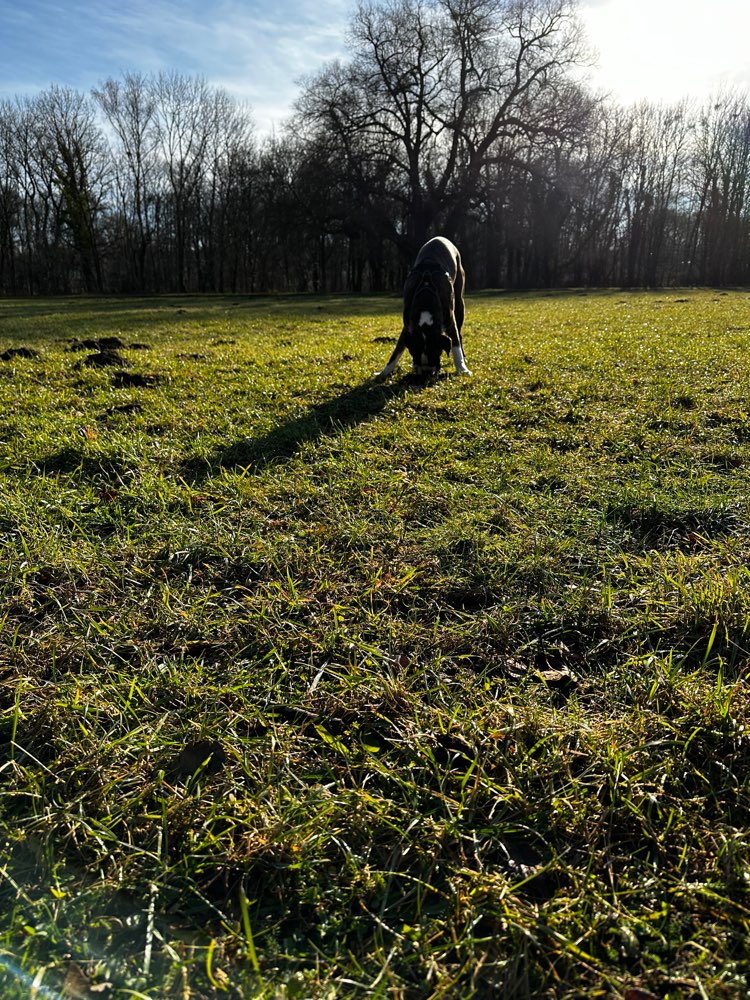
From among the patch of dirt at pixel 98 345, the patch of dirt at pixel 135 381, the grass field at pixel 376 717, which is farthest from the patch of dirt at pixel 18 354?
the grass field at pixel 376 717

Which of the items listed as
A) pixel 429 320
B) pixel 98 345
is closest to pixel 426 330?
pixel 429 320

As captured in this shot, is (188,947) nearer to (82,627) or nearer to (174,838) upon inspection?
(174,838)

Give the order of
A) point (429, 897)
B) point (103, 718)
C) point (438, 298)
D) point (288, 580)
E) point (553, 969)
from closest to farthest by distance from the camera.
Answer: point (553, 969) < point (429, 897) < point (103, 718) < point (288, 580) < point (438, 298)

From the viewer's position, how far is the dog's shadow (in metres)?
4.10

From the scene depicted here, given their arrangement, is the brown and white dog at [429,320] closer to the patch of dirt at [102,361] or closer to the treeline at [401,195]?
the patch of dirt at [102,361]

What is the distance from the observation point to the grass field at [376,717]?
1.30 metres

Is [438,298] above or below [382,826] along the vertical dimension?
above

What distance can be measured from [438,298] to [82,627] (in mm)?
5240

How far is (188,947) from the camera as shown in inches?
51.7

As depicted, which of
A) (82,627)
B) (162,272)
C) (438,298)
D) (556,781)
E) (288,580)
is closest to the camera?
(556,781)

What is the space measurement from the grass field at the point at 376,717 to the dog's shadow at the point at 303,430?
56 millimetres

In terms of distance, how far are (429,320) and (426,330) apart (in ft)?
0.34

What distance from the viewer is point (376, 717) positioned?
1941 mm

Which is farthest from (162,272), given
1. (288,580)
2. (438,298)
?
(288,580)
